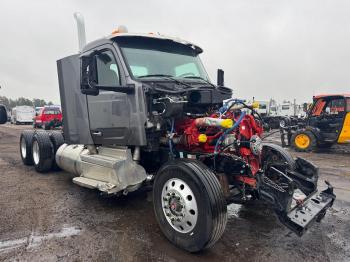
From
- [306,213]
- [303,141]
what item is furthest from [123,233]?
[303,141]

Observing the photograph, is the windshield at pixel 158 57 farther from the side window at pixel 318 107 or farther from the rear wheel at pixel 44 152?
the side window at pixel 318 107

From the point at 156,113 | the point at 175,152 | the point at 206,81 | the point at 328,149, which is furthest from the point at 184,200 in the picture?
the point at 328,149

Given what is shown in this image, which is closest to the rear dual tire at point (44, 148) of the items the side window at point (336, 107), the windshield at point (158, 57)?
the windshield at point (158, 57)

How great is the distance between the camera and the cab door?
4.28 metres

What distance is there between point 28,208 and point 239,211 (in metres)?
3.42

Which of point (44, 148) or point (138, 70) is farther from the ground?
point (138, 70)

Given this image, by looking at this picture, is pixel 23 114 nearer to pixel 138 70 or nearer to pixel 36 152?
pixel 36 152

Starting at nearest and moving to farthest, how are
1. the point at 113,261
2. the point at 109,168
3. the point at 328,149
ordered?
1. the point at 113,261
2. the point at 109,168
3. the point at 328,149

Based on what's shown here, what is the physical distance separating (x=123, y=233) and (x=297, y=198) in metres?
2.32

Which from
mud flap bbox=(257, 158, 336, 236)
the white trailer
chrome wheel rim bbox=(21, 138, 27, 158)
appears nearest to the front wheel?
mud flap bbox=(257, 158, 336, 236)

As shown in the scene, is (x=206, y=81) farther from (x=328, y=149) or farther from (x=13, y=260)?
(x=328, y=149)

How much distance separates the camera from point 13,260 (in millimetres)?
3158

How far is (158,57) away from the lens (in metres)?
4.47

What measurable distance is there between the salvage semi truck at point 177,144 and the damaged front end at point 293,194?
1cm
